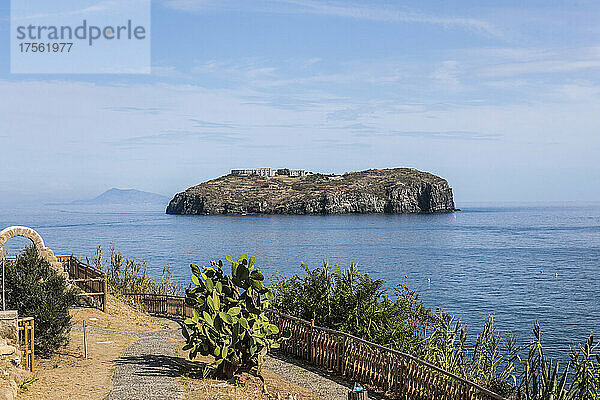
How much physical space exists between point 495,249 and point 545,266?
19951 mm

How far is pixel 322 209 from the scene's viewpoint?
6944 inches

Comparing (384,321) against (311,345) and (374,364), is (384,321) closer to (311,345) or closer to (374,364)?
(311,345)

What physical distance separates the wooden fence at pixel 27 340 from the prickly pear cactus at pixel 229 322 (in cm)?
318

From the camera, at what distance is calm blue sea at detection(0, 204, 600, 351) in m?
37.8

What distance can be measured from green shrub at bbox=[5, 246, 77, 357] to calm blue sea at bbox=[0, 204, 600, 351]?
69.9 feet

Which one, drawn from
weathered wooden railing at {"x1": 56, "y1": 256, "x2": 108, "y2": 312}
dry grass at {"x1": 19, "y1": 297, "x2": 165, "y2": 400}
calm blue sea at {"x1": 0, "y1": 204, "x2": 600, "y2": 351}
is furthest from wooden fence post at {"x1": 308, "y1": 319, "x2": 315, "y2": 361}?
calm blue sea at {"x1": 0, "y1": 204, "x2": 600, "y2": 351}

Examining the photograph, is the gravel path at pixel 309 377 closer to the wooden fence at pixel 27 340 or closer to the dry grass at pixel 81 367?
the dry grass at pixel 81 367

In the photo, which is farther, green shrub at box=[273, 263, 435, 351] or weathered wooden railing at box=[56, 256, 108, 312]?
weathered wooden railing at box=[56, 256, 108, 312]

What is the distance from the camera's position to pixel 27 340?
13062 mm

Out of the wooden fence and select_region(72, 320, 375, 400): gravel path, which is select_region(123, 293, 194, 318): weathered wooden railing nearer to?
select_region(72, 320, 375, 400): gravel path

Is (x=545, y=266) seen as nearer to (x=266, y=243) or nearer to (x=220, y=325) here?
(x=266, y=243)

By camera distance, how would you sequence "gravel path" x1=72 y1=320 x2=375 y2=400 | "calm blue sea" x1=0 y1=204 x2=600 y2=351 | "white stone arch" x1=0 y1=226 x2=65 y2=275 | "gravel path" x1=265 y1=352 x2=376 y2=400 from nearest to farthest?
"gravel path" x1=72 y1=320 x2=375 y2=400
"gravel path" x1=265 y1=352 x2=376 y2=400
"white stone arch" x1=0 y1=226 x2=65 y2=275
"calm blue sea" x1=0 y1=204 x2=600 y2=351

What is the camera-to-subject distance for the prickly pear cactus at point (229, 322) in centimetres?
1344

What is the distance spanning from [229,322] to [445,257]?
61.6 m
